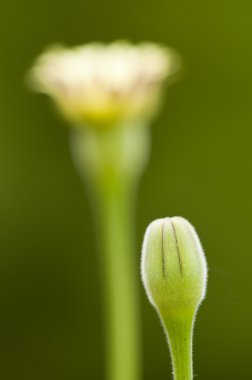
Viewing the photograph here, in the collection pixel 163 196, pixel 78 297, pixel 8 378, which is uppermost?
pixel 163 196

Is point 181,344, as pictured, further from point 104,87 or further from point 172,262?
point 104,87

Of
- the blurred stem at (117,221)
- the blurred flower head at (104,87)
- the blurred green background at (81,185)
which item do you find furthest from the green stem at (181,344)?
the blurred green background at (81,185)

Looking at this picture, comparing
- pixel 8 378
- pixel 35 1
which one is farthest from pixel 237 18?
pixel 8 378

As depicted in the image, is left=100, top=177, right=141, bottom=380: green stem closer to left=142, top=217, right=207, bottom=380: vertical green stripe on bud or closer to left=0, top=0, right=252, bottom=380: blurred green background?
left=142, top=217, right=207, bottom=380: vertical green stripe on bud

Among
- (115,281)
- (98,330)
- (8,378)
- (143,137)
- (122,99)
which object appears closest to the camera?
(115,281)

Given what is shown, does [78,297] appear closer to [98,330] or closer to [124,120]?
[98,330]

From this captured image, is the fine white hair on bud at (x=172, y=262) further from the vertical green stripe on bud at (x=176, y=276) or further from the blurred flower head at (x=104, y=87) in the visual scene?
the blurred flower head at (x=104, y=87)
